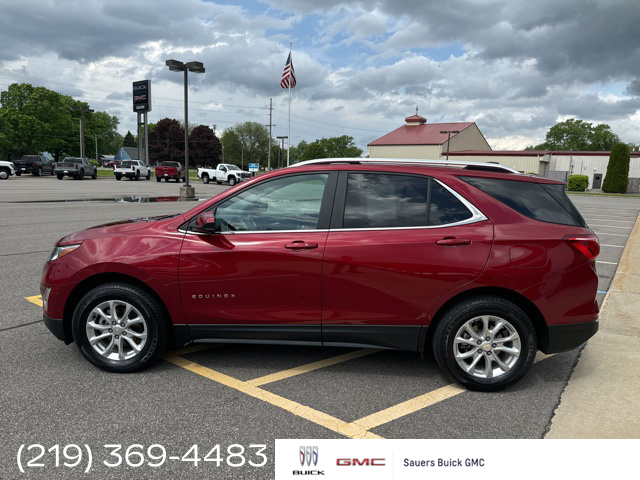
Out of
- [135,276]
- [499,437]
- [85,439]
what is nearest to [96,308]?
[135,276]

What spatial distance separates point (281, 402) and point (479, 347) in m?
1.47

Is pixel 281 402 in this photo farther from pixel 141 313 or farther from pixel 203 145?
pixel 203 145

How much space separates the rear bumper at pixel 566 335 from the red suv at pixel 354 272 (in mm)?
10

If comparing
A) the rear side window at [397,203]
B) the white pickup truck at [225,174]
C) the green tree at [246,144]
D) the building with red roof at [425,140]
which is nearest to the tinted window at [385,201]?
the rear side window at [397,203]

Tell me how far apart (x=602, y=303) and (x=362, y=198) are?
416 centimetres

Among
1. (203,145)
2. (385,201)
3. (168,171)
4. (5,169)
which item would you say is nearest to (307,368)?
(385,201)

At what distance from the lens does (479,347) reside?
348 centimetres

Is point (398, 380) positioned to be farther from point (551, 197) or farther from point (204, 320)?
point (551, 197)

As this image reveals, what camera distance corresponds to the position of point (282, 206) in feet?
12.2

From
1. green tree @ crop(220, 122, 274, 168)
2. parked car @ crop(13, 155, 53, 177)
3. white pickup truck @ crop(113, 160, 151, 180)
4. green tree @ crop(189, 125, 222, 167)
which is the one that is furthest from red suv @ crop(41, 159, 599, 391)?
green tree @ crop(220, 122, 274, 168)

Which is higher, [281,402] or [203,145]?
[203,145]

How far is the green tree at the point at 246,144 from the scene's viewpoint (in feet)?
359

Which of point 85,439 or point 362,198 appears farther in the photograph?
point 362,198

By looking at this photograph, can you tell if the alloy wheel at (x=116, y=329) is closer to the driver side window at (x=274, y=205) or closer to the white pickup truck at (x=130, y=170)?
the driver side window at (x=274, y=205)
